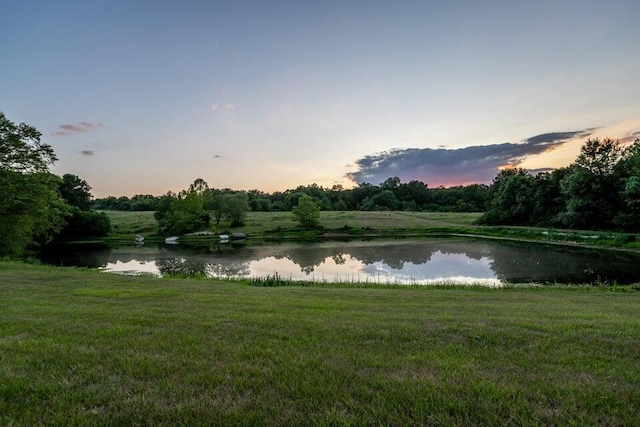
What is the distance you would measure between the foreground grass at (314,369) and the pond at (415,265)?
1642 centimetres

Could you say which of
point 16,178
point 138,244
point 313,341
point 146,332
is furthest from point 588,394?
point 138,244

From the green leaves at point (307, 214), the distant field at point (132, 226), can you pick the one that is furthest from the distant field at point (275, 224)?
the green leaves at point (307, 214)

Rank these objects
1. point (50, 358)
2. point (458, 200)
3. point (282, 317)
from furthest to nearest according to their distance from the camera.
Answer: point (458, 200)
point (282, 317)
point (50, 358)

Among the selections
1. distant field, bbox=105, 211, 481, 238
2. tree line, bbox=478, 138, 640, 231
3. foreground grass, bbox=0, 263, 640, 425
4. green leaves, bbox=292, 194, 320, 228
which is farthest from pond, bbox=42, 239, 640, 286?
green leaves, bbox=292, 194, 320, 228

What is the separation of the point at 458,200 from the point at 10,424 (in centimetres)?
13669

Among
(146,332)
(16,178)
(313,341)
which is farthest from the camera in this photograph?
(16,178)

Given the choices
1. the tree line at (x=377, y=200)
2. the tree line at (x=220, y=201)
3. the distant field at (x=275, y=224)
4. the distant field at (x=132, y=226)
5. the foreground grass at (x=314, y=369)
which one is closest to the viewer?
the foreground grass at (x=314, y=369)

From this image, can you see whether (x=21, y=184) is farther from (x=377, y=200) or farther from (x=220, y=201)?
(x=377, y=200)

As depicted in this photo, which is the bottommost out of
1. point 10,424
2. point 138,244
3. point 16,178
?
point 138,244

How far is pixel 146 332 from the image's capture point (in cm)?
621

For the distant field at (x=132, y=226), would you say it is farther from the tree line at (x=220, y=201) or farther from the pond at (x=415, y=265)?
the pond at (x=415, y=265)

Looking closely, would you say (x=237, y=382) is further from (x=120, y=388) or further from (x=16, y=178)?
(x=16, y=178)

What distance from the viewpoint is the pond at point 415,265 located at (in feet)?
83.0

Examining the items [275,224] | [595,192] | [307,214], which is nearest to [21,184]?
[307,214]
